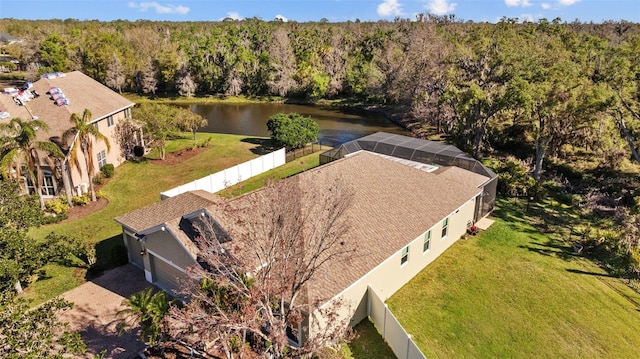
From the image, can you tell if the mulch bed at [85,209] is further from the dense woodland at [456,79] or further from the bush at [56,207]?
the dense woodland at [456,79]

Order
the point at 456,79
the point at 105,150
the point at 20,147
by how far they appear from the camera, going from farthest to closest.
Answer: the point at 456,79
the point at 105,150
the point at 20,147

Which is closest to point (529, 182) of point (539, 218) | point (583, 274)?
point (539, 218)

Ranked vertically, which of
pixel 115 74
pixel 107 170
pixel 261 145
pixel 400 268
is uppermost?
pixel 115 74

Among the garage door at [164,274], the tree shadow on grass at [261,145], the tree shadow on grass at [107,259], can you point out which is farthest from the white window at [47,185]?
the tree shadow on grass at [261,145]

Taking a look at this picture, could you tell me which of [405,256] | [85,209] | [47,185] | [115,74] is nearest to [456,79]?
[405,256]

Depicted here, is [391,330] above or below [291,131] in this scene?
below

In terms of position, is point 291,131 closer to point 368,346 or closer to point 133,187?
point 133,187

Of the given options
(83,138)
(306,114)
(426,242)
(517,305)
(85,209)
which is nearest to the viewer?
(517,305)
